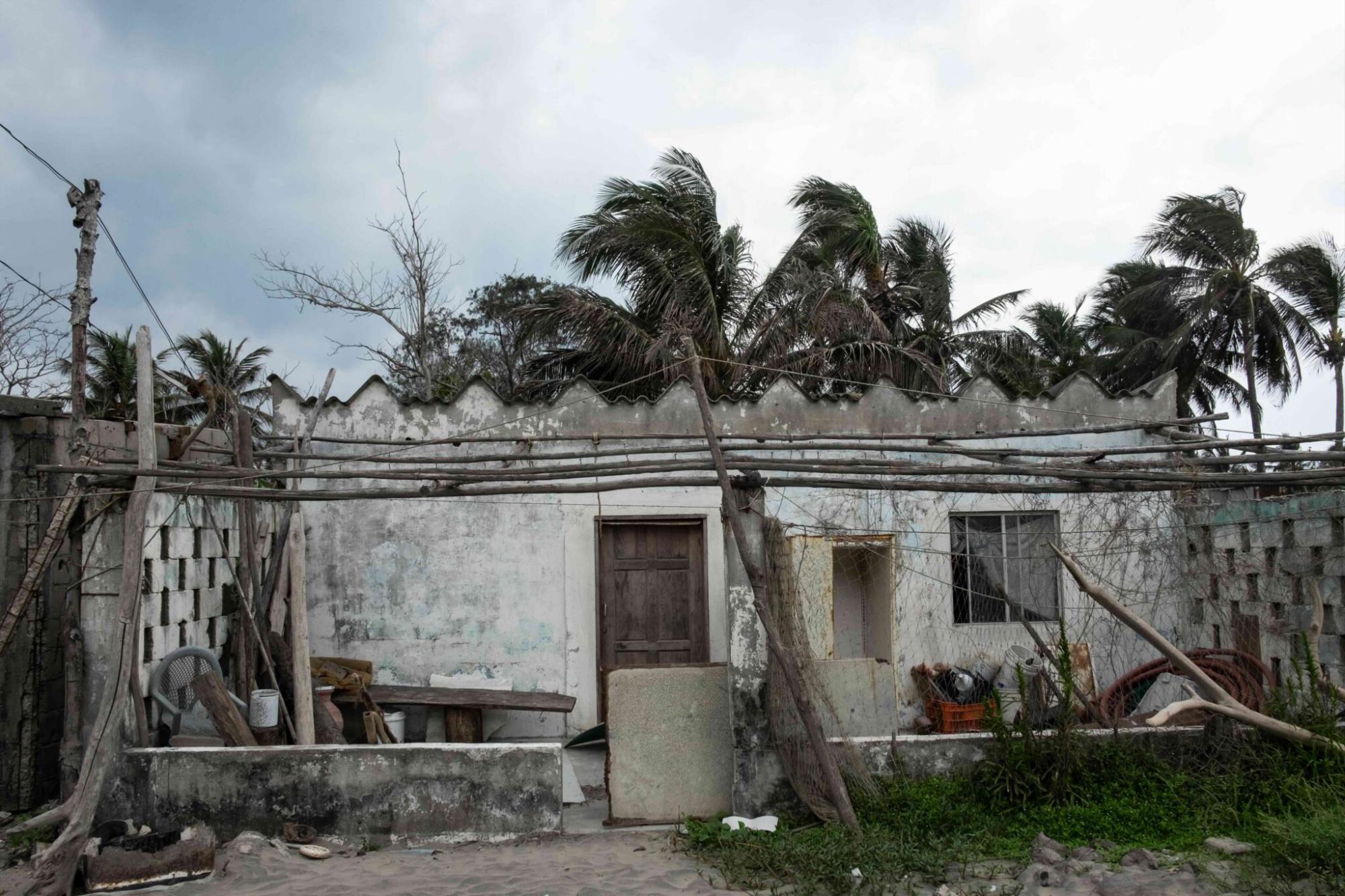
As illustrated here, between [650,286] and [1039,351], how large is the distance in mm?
13904

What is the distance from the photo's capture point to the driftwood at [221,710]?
6414 millimetres

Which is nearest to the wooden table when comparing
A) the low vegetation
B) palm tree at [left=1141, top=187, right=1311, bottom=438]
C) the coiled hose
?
the low vegetation

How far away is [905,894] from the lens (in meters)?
5.01

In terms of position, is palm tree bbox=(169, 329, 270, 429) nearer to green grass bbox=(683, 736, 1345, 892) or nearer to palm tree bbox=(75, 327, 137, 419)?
palm tree bbox=(75, 327, 137, 419)

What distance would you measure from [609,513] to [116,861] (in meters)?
4.58

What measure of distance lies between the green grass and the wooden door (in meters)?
2.81

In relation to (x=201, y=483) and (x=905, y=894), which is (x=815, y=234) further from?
(x=905, y=894)

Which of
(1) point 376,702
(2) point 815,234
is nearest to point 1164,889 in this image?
(1) point 376,702

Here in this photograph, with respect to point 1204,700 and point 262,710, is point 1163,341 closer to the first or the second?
point 1204,700

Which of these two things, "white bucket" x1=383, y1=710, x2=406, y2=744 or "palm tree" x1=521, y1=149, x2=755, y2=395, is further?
"palm tree" x1=521, y1=149, x2=755, y2=395

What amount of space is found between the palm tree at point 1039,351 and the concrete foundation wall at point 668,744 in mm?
11467

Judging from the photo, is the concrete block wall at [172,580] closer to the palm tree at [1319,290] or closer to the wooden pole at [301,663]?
the wooden pole at [301,663]

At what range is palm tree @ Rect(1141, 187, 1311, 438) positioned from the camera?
22688mm

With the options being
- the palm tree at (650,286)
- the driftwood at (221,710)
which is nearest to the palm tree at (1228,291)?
the palm tree at (650,286)
